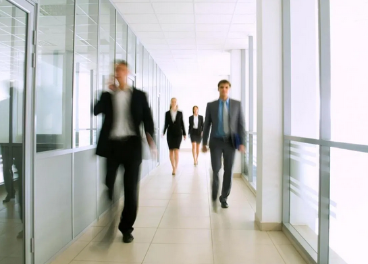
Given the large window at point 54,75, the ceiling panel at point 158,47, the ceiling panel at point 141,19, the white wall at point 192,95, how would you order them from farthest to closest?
the white wall at point 192,95 < the ceiling panel at point 158,47 < the ceiling panel at point 141,19 < the large window at point 54,75

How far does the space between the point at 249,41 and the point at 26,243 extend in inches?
220

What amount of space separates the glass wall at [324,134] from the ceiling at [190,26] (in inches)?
60.8

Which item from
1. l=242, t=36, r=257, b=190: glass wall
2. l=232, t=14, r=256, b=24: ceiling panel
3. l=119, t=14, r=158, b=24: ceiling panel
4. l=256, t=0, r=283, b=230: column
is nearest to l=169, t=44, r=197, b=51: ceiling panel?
l=242, t=36, r=257, b=190: glass wall

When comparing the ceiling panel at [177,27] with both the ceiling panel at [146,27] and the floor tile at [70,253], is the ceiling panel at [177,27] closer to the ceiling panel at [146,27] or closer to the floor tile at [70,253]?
the ceiling panel at [146,27]

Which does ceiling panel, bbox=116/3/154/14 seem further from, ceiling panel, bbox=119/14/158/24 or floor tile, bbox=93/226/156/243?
floor tile, bbox=93/226/156/243

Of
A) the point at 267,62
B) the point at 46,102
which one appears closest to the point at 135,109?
the point at 46,102

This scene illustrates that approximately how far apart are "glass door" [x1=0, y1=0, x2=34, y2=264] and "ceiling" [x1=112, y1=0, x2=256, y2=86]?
261 centimetres

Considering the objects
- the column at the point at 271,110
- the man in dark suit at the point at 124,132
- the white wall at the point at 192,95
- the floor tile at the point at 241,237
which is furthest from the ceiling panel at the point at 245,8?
the white wall at the point at 192,95

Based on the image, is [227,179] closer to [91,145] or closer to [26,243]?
[91,145]

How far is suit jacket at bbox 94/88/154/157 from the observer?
267 centimetres

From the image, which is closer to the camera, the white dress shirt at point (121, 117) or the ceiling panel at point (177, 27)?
the white dress shirt at point (121, 117)

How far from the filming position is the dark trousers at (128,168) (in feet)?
Result: 8.83

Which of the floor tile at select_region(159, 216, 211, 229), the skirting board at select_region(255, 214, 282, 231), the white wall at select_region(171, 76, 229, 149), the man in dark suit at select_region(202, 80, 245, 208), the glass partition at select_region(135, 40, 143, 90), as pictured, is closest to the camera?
the skirting board at select_region(255, 214, 282, 231)
